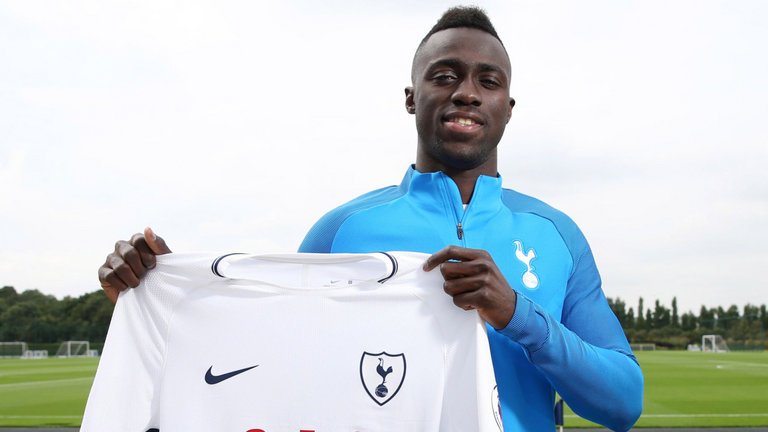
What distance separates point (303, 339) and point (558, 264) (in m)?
1.05

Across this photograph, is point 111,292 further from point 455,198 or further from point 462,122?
point 462,122

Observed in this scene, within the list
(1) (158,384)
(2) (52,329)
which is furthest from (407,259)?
(2) (52,329)

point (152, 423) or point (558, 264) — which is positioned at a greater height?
point (558, 264)

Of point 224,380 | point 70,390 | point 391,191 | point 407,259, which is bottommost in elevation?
point 70,390

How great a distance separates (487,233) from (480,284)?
0.52 metres

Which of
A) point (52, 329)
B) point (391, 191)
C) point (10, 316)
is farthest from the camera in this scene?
point (10, 316)

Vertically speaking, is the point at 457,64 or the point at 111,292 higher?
the point at 457,64

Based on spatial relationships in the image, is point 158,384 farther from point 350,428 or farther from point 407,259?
point 407,259

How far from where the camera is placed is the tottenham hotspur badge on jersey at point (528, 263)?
9.62ft

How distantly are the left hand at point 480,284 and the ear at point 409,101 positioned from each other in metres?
0.88

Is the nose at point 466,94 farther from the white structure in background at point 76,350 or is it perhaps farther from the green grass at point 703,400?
the white structure in background at point 76,350

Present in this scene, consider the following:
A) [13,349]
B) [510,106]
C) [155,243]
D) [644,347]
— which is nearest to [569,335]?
[510,106]

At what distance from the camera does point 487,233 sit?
9.98 ft

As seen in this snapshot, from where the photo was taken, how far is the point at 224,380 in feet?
9.37
